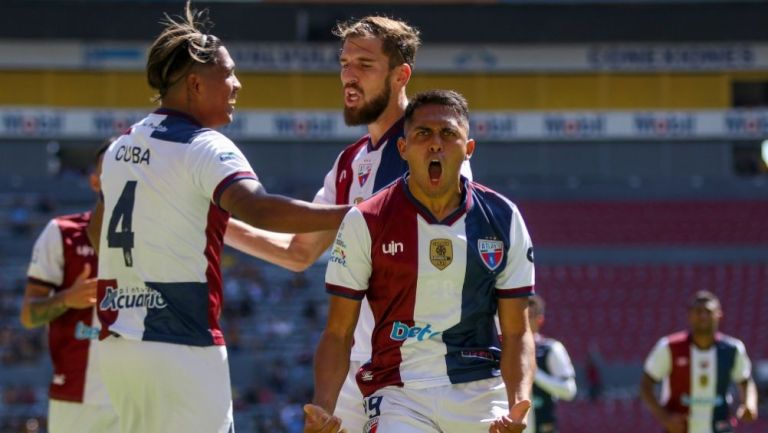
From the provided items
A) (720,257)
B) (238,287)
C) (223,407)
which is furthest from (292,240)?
(720,257)

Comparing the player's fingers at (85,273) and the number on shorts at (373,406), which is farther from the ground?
the player's fingers at (85,273)

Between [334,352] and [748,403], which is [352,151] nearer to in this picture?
[334,352]

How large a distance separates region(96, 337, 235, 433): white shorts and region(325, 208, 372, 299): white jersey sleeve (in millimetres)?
589

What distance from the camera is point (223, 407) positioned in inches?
190

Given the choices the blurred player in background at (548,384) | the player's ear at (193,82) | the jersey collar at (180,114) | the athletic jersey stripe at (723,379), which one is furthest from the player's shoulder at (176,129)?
the athletic jersey stripe at (723,379)

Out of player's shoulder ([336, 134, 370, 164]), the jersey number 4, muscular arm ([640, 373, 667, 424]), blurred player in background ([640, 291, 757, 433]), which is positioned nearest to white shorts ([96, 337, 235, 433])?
the jersey number 4

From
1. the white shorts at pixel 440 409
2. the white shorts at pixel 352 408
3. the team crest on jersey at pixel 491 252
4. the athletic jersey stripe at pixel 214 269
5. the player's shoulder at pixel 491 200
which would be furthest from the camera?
the white shorts at pixel 352 408

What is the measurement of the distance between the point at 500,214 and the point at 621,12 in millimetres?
28826

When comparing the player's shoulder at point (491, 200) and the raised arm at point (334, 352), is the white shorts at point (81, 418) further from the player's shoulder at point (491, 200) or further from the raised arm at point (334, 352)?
the player's shoulder at point (491, 200)

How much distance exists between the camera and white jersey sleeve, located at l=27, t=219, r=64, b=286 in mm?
6941

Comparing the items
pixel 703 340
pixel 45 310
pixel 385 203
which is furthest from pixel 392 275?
pixel 703 340

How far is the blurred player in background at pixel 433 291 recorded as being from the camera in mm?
4617

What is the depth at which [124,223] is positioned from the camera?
4902 millimetres

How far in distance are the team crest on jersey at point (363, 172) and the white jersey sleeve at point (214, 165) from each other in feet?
2.76
